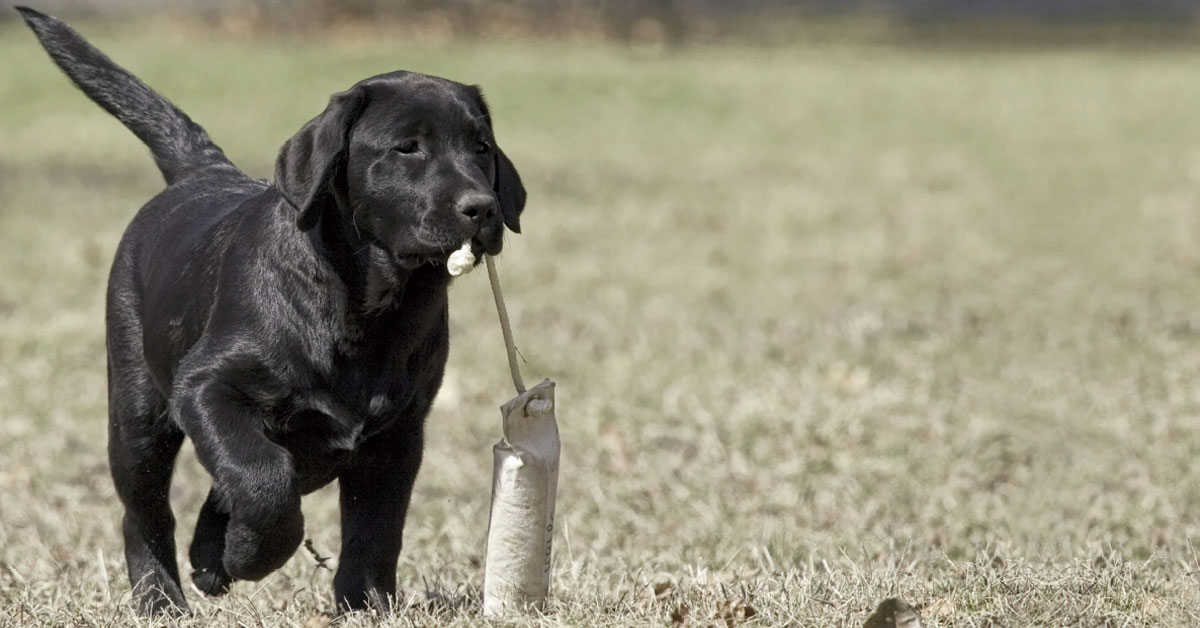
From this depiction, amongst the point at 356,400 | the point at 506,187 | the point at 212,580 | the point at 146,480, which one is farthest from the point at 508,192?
the point at 146,480

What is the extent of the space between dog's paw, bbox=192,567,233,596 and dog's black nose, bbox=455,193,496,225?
111 centimetres

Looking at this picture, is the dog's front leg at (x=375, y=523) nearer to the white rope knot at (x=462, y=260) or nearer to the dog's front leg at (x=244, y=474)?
the dog's front leg at (x=244, y=474)

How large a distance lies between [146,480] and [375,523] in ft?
2.56

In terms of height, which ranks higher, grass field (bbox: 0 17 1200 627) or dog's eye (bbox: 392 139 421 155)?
dog's eye (bbox: 392 139 421 155)

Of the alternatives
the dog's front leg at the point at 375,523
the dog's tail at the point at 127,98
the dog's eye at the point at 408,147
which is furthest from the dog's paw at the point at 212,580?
the dog's tail at the point at 127,98

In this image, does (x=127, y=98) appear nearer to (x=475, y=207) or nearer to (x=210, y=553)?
(x=210, y=553)

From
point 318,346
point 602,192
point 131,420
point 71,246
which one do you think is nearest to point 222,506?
point 318,346

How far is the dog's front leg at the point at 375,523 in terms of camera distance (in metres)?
Result: 3.93

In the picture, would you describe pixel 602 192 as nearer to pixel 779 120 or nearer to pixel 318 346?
pixel 779 120

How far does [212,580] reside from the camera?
13.0 ft

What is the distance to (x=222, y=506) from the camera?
3.66 m

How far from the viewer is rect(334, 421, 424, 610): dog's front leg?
12.9ft

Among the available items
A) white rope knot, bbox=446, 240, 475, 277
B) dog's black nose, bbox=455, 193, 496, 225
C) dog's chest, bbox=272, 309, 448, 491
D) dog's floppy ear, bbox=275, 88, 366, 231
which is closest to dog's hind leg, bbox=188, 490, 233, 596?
dog's chest, bbox=272, 309, 448, 491

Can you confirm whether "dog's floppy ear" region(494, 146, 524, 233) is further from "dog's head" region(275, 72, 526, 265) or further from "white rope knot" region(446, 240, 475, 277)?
"white rope knot" region(446, 240, 475, 277)
